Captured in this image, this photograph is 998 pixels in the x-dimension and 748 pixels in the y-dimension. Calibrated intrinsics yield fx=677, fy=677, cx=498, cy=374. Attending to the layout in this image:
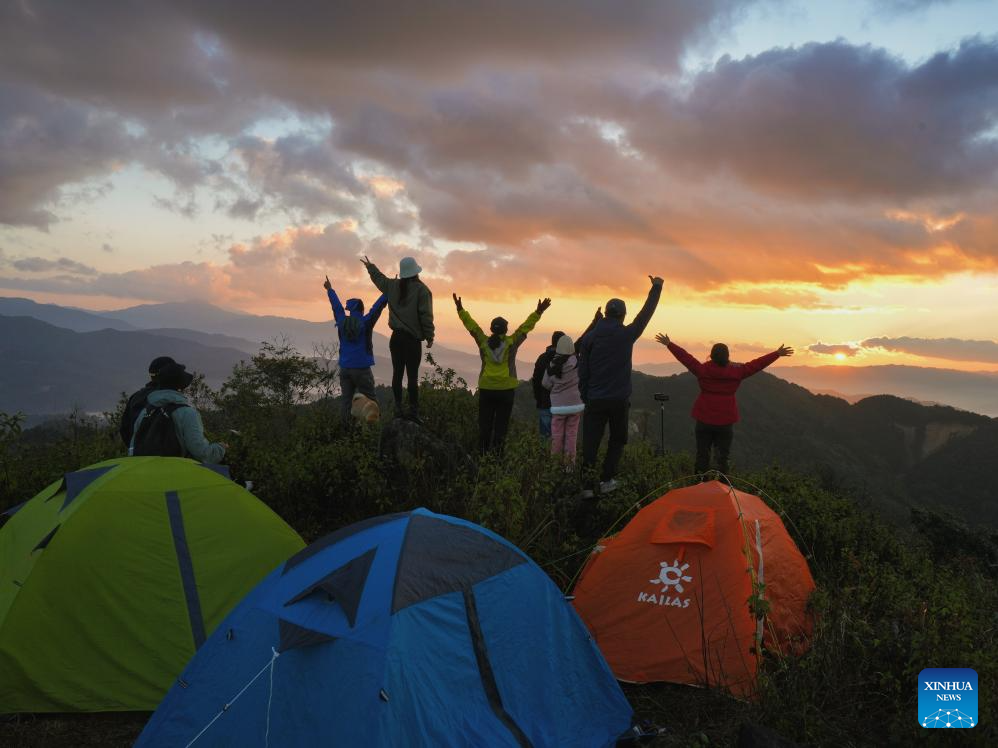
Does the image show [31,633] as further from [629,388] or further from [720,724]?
[629,388]

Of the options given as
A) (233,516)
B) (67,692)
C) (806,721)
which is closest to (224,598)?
(233,516)

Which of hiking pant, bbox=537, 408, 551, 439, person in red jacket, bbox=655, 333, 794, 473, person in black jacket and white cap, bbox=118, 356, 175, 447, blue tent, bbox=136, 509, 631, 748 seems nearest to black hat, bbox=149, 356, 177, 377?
person in black jacket and white cap, bbox=118, 356, 175, 447

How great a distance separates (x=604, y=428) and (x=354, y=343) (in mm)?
4315

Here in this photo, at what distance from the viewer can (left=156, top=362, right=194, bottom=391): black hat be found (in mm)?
6605

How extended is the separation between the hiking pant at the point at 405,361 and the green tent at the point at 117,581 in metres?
4.56

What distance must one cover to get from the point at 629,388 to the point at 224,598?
16.8 feet

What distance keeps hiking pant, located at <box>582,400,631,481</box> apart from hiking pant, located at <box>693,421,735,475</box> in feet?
4.95

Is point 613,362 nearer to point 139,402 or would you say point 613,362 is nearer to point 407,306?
point 407,306

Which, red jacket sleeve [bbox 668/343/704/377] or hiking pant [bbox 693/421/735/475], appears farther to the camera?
hiking pant [bbox 693/421/735/475]

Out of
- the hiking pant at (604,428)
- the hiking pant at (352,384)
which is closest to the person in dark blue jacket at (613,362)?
the hiking pant at (604,428)

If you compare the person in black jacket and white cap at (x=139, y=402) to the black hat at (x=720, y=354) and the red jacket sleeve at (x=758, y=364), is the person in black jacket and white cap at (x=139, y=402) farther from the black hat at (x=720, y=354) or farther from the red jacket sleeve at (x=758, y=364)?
the red jacket sleeve at (x=758, y=364)

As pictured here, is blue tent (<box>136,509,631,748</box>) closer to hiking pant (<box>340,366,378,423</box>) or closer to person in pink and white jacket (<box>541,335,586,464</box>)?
person in pink and white jacket (<box>541,335,586,464</box>)

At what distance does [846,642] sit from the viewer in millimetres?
5090

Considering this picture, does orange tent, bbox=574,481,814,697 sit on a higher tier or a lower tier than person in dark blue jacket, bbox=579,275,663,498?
lower
